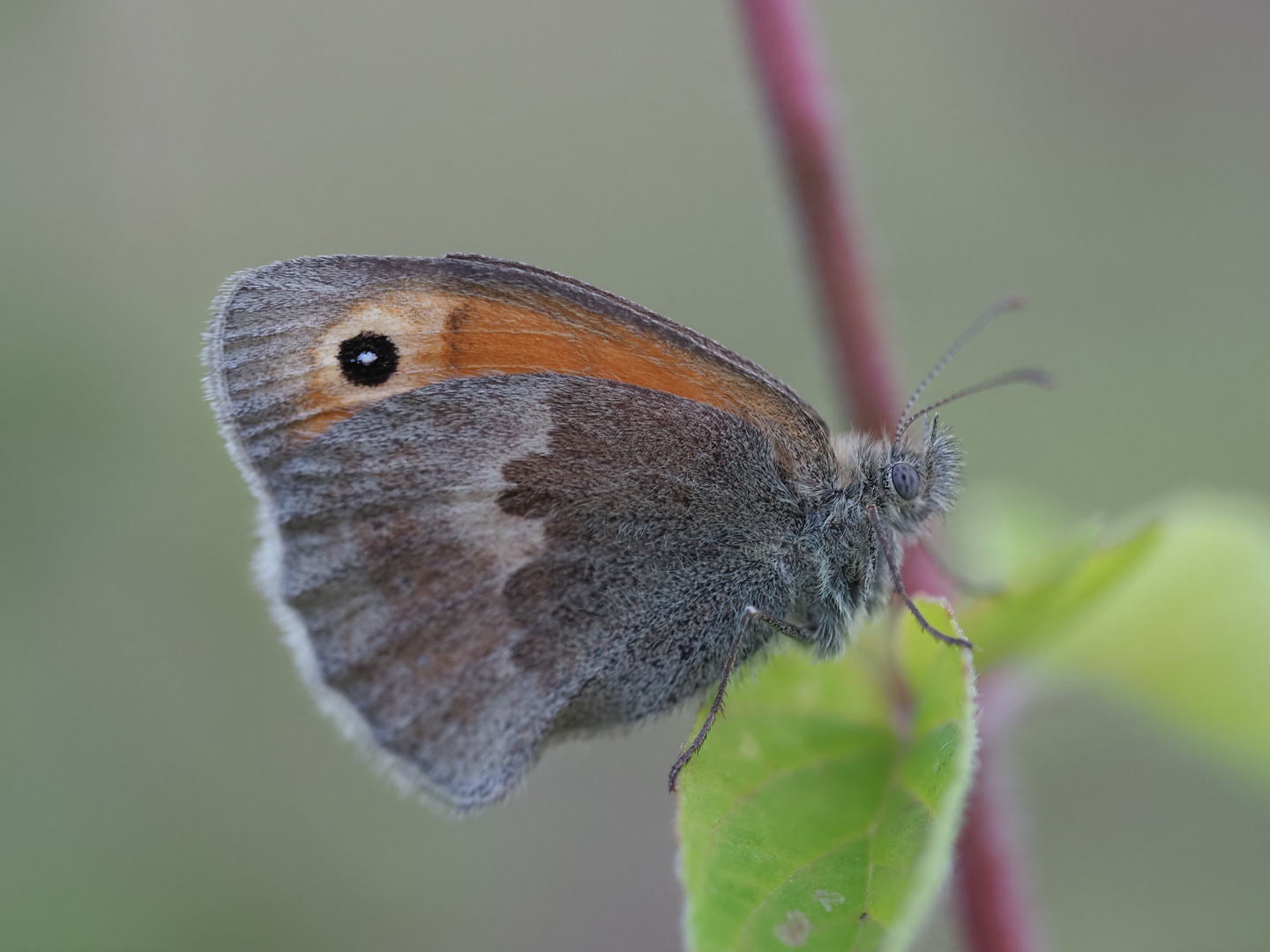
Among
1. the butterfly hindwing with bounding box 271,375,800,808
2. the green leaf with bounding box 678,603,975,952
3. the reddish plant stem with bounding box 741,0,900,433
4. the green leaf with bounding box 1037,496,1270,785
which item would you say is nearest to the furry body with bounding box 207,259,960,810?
the butterfly hindwing with bounding box 271,375,800,808

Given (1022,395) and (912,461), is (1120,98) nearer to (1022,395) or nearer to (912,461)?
(1022,395)

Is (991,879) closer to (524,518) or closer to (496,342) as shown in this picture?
(524,518)

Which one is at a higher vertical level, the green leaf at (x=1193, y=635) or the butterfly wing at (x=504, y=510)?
the butterfly wing at (x=504, y=510)

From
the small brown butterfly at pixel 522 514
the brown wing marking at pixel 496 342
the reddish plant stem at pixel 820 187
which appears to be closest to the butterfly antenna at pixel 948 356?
the small brown butterfly at pixel 522 514

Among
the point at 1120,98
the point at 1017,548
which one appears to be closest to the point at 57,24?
the point at 1017,548

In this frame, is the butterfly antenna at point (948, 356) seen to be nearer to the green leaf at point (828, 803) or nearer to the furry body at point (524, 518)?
the furry body at point (524, 518)

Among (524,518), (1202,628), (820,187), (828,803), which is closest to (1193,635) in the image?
(1202,628)

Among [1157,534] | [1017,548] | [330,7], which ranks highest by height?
[330,7]

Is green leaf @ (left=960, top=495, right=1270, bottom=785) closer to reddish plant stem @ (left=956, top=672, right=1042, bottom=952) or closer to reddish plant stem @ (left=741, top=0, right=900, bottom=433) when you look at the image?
reddish plant stem @ (left=956, top=672, right=1042, bottom=952)
